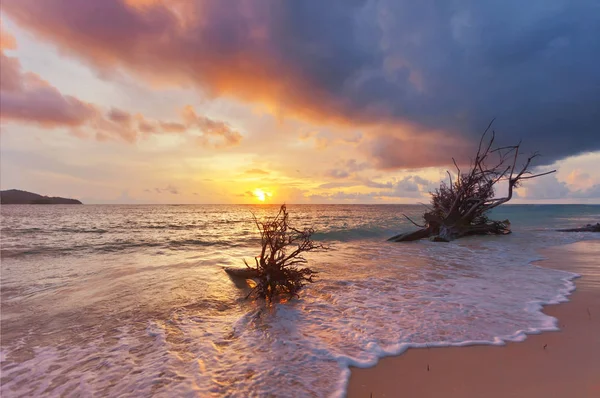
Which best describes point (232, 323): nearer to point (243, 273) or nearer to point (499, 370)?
point (243, 273)

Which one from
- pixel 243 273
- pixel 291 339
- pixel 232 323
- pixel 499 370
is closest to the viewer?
pixel 499 370

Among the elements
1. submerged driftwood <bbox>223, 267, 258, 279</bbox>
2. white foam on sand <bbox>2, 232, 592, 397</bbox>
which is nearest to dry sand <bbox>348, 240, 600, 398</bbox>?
white foam on sand <bbox>2, 232, 592, 397</bbox>

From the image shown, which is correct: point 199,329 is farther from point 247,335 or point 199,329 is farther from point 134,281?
point 134,281

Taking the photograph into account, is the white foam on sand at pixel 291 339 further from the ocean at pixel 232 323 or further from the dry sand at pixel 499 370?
the dry sand at pixel 499 370

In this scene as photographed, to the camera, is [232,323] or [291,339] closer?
[291,339]

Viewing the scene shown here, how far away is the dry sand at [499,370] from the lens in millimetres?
3205

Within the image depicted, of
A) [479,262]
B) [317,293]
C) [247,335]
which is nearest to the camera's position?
[247,335]

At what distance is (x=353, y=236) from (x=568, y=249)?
1253cm

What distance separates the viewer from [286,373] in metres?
3.77

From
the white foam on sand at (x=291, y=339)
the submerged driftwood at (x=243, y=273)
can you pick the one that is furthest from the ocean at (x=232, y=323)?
the submerged driftwood at (x=243, y=273)

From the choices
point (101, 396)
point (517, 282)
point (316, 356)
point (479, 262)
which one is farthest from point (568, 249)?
point (101, 396)

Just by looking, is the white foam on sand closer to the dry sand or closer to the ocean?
the ocean

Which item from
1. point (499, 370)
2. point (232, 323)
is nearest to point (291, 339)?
point (232, 323)

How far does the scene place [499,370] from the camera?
360cm
